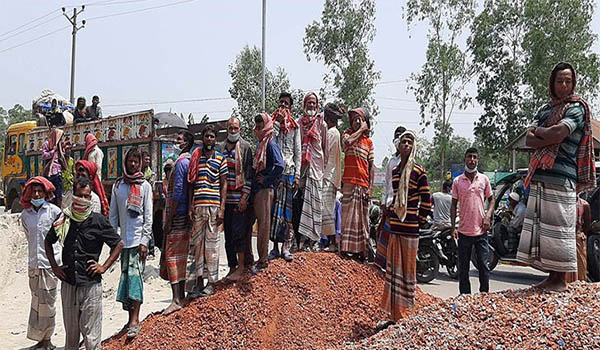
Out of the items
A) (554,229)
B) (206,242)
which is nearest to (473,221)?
(554,229)

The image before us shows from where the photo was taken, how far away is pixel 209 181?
224 inches

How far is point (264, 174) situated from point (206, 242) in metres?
0.92

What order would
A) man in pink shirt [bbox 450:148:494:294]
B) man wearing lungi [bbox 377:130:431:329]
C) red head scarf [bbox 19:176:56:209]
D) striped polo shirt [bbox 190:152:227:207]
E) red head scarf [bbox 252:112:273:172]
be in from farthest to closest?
man in pink shirt [bbox 450:148:494:294] → red head scarf [bbox 19:176:56:209] → red head scarf [bbox 252:112:273:172] → striped polo shirt [bbox 190:152:227:207] → man wearing lungi [bbox 377:130:431:329]

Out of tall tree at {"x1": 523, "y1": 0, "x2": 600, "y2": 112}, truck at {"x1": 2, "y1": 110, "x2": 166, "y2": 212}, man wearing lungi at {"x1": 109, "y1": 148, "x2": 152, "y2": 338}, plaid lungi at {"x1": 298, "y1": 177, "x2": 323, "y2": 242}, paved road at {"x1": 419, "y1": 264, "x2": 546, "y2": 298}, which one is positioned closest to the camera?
man wearing lungi at {"x1": 109, "y1": 148, "x2": 152, "y2": 338}

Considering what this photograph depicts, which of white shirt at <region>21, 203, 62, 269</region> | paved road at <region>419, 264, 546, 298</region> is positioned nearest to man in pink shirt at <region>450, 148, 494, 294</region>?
paved road at <region>419, 264, 546, 298</region>

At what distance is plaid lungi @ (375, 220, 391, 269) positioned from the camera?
18.4 ft

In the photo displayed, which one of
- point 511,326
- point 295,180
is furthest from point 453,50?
point 511,326

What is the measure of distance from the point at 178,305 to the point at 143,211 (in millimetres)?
1050

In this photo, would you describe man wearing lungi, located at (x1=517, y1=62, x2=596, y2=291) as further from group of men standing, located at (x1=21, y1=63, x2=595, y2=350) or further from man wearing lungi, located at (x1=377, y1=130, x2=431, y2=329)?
man wearing lungi, located at (x1=377, y1=130, x2=431, y2=329)

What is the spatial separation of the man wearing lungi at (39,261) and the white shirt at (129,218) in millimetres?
923

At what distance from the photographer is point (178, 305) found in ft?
19.0

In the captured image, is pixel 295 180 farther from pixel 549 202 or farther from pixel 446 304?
pixel 549 202

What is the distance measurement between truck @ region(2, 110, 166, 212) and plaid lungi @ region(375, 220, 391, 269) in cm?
786

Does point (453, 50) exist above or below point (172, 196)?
above
